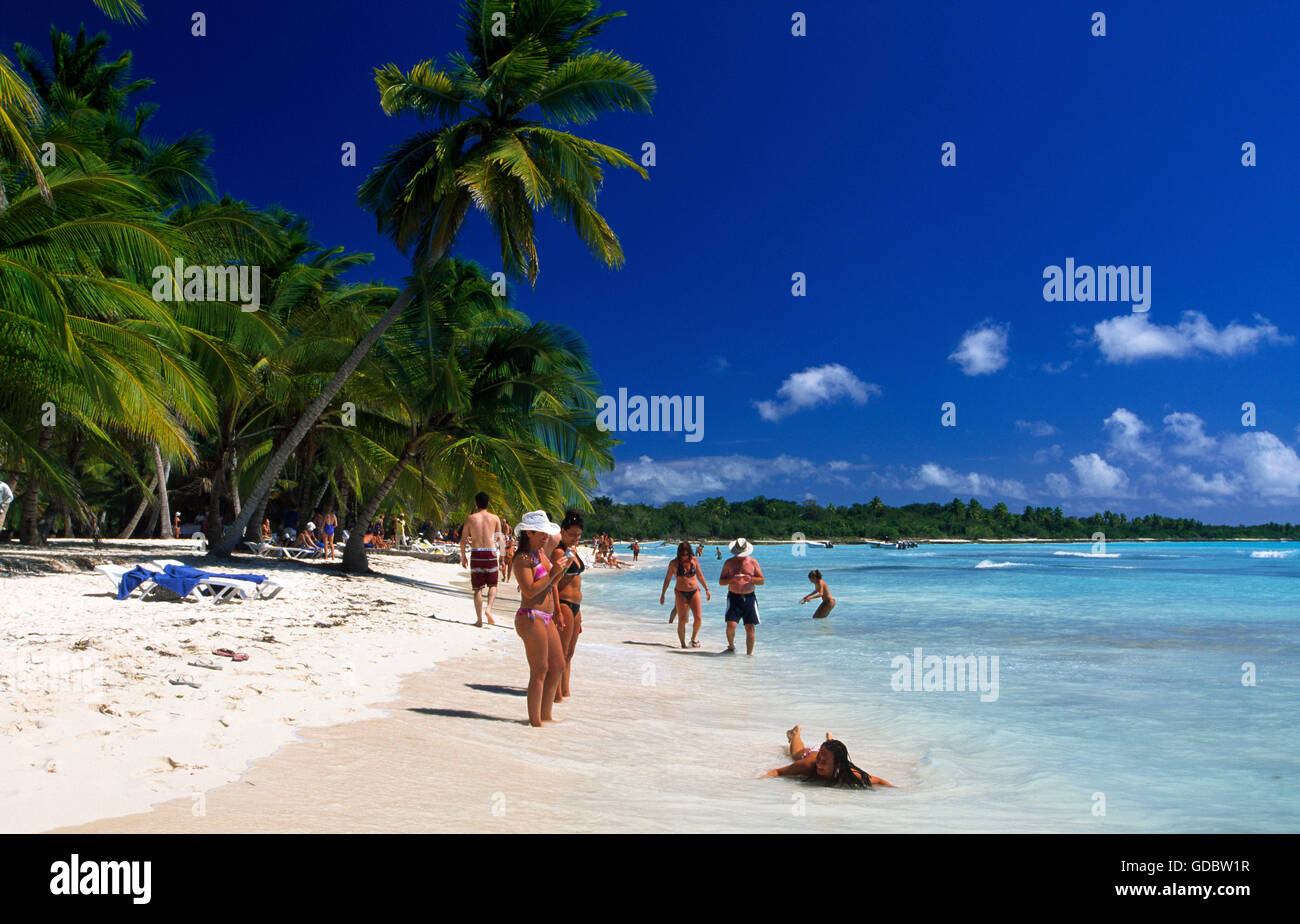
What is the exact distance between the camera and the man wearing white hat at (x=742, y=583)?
1030 centimetres

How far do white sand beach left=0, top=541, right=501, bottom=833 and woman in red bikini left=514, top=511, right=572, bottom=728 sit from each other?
1.13 metres

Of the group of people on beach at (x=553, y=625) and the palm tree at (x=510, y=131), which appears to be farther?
the palm tree at (x=510, y=131)

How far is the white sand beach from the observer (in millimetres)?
3723

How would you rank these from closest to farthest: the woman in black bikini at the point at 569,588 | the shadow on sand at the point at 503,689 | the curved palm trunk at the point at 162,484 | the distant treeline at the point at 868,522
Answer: the woman in black bikini at the point at 569,588
the shadow on sand at the point at 503,689
the curved palm trunk at the point at 162,484
the distant treeline at the point at 868,522

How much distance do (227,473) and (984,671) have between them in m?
15.6

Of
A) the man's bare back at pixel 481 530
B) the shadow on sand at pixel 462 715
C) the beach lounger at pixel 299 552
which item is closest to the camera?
the shadow on sand at pixel 462 715

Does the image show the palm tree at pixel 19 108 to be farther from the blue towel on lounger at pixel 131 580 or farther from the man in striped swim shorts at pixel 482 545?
the man in striped swim shorts at pixel 482 545

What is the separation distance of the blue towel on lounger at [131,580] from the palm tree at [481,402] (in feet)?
20.9

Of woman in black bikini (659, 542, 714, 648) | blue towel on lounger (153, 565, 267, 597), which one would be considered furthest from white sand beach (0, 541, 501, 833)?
woman in black bikini (659, 542, 714, 648)

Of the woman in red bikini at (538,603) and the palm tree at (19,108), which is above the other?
the palm tree at (19,108)

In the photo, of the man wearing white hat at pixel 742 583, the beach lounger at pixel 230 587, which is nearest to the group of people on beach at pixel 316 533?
the beach lounger at pixel 230 587
